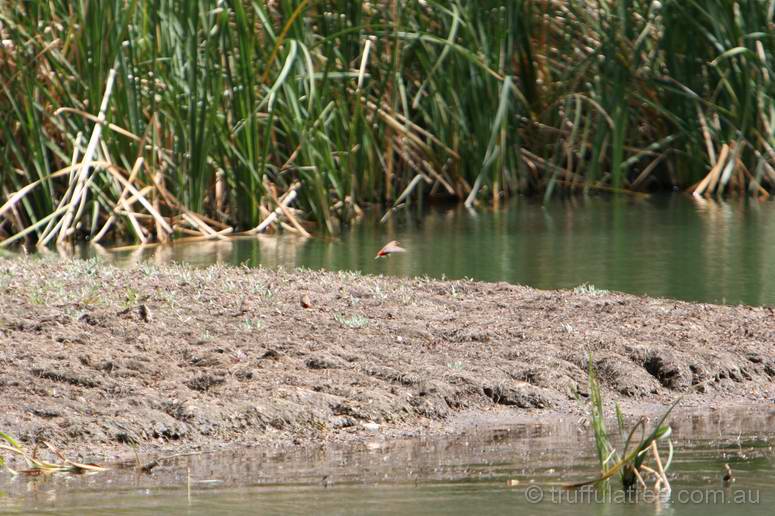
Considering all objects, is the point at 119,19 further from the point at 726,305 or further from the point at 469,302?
the point at 726,305

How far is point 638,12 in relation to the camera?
11508 millimetres

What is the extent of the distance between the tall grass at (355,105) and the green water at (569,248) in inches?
19.7

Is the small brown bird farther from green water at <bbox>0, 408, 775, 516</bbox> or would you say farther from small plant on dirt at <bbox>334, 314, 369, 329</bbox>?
green water at <bbox>0, 408, 775, 516</bbox>

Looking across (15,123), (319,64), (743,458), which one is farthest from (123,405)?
(319,64)

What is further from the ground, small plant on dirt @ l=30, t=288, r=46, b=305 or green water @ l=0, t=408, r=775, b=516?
small plant on dirt @ l=30, t=288, r=46, b=305

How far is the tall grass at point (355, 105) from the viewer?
8.48 meters

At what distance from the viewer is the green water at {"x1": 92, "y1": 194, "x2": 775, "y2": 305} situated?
6.64 metres

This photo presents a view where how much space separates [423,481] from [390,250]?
4740 mm

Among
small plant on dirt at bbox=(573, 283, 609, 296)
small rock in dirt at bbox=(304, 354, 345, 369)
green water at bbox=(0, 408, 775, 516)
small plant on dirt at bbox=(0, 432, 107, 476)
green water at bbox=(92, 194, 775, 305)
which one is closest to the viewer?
green water at bbox=(0, 408, 775, 516)

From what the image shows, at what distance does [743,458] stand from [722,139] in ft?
26.3

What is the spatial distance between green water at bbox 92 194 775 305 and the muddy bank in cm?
98

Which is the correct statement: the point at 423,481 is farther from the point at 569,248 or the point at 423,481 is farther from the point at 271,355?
the point at 569,248

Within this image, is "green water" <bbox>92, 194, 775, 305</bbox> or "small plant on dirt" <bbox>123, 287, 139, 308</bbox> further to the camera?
"green water" <bbox>92, 194, 775, 305</bbox>

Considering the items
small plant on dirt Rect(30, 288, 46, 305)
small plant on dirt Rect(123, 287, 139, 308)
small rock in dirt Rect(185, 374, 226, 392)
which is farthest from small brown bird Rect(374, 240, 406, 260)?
small rock in dirt Rect(185, 374, 226, 392)
